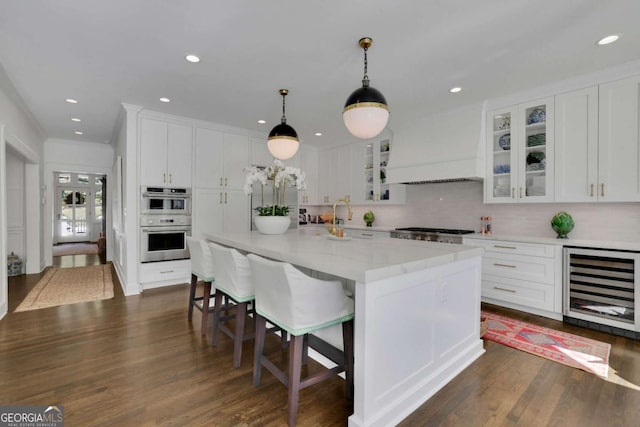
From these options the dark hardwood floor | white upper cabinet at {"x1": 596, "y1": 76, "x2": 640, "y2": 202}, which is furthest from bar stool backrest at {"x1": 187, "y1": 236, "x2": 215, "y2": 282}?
white upper cabinet at {"x1": 596, "y1": 76, "x2": 640, "y2": 202}

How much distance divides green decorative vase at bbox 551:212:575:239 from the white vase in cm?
304

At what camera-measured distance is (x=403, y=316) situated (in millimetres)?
1747

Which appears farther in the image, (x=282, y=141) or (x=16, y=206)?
(x=16, y=206)

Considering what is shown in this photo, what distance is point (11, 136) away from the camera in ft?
12.0

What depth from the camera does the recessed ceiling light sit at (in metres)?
2.41

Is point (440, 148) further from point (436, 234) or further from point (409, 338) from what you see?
point (409, 338)

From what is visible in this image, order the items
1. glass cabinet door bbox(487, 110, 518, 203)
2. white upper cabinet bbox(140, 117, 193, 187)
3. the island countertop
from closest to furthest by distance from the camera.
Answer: the island countertop → glass cabinet door bbox(487, 110, 518, 203) → white upper cabinet bbox(140, 117, 193, 187)

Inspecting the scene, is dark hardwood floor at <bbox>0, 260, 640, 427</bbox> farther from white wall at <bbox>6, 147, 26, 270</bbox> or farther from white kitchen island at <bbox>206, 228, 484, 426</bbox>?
white wall at <bbox>6, 147, 26, 270</bbox>

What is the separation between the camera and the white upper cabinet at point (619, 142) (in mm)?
2919

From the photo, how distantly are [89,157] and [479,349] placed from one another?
779 centimetres

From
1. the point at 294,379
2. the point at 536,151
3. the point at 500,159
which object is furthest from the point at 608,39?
the point at 294,379

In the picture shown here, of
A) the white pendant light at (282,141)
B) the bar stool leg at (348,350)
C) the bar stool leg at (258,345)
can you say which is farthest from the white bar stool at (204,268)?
the bar stool leg at (348,350)

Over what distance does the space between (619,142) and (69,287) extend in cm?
704

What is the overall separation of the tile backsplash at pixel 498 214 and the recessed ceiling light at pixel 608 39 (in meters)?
1.69
